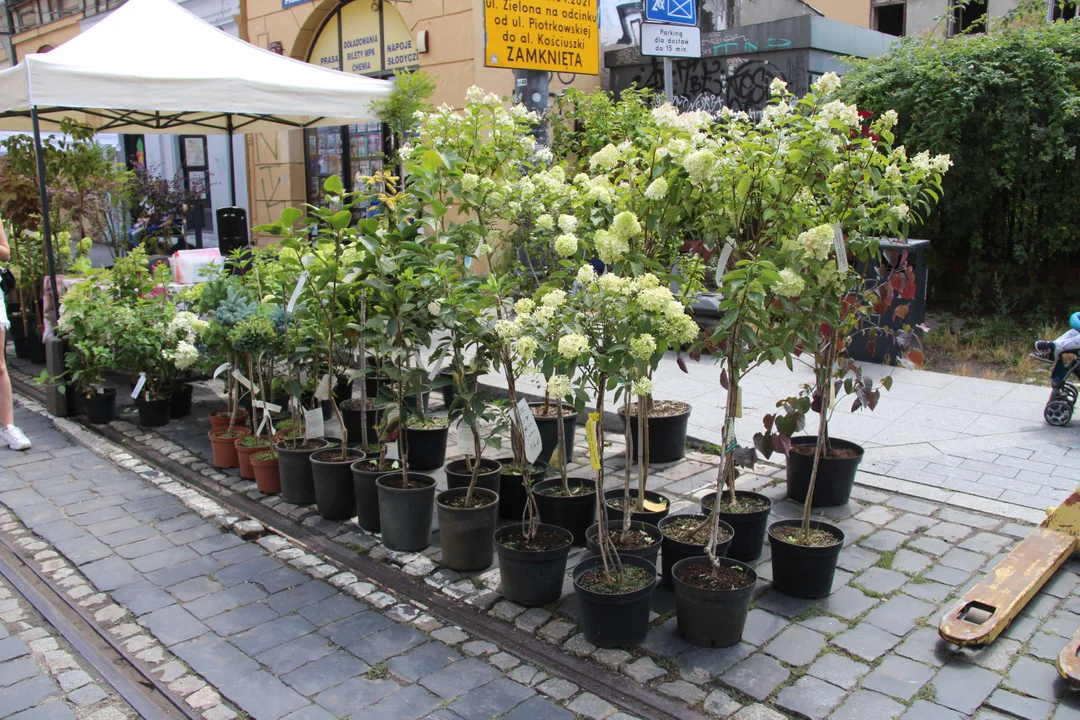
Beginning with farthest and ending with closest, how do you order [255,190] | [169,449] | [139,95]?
[255,190]
[139,95]
[169,449]

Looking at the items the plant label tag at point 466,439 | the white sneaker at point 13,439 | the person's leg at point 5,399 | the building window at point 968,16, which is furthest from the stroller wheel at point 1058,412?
the building window at point 968,16

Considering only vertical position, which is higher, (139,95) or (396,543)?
(139,95)

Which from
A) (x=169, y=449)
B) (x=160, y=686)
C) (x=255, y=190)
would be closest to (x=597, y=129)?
(x=169, y=449)

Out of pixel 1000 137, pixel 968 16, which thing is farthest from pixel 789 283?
pixel 968 16

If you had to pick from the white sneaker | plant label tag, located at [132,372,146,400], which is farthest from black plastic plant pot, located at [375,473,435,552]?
the white sneaker

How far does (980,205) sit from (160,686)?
8.57 meters

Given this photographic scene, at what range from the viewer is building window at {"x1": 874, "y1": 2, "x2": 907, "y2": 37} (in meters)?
15.2

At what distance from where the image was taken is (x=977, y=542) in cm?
415

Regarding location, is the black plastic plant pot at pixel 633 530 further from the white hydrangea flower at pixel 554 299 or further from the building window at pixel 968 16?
the building window at pixel 968 16

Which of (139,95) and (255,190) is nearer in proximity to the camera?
(139,95)

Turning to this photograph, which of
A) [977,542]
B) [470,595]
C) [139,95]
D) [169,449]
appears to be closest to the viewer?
[470,595]

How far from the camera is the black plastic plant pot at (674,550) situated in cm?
361

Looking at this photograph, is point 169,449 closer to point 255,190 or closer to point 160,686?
point 160,686

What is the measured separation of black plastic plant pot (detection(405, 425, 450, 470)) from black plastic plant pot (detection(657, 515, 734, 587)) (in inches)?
75.6
